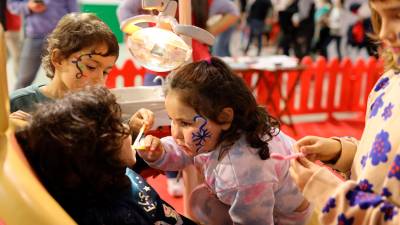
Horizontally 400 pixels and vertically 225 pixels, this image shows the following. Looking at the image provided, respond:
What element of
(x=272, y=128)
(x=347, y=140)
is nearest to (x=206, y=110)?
(x=272, y=128)

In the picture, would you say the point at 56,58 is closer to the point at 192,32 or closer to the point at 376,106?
the point at 192,32

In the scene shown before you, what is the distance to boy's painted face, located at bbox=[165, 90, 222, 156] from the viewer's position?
1.17m

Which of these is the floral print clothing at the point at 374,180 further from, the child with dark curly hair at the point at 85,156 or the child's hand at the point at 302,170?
the child with dark curly hair at the point at 85,156

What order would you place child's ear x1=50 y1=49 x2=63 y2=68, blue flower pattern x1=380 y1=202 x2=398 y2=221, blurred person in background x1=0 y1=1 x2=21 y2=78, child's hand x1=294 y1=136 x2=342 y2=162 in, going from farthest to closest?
1. blurred person in background x1=0 y1=1 x2=21 y2=78
2. child's ear x1=50 y1=49 x2=63 y2=68
3. child's hand x1=294 y1=136 x2=342 y2=162
4. blue flower pattern x1=380 y1=202 x2=398 y2=221

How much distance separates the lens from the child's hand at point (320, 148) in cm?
111

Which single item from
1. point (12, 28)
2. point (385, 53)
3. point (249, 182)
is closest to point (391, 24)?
point (385, 53)

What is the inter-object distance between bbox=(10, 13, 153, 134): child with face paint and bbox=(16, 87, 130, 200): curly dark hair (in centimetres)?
44

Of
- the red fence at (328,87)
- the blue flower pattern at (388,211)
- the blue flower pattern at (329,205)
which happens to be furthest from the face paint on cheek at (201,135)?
the red fence at (328,87)

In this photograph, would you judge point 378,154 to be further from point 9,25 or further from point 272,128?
point 9,25

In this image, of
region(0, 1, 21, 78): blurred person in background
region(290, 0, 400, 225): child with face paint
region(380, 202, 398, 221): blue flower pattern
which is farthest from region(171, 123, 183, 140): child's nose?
region(0, 1, 21, 78): blurred person in background

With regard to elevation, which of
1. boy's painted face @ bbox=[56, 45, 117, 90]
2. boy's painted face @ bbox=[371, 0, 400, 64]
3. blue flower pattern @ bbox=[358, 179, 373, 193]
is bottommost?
blue flower pattern @ bbox=[358, 179, 373, 193]

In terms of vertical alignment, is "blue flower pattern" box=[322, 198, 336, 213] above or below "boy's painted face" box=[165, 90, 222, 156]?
below

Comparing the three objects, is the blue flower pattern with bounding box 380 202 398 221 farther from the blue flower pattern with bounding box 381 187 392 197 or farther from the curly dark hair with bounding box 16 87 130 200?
the curly dark hair with bounding box 16 87 130 200

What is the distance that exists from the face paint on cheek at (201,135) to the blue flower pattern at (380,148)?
42 cm
